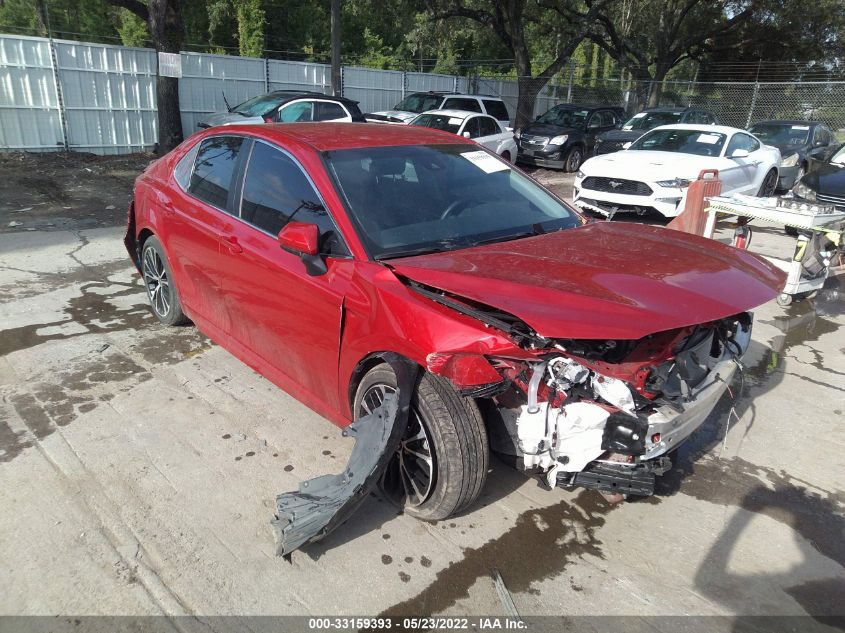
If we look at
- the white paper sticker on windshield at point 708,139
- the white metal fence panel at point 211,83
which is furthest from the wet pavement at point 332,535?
the white metal fence panel at point 211,83

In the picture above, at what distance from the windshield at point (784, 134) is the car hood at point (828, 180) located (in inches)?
214

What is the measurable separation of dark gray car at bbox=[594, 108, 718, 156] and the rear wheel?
1178mm

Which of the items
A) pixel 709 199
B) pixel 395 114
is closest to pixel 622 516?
pixel 709 199

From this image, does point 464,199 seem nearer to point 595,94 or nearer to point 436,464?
point 436,464

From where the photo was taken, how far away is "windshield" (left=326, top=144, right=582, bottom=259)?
10.4ft

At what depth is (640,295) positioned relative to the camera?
257cm

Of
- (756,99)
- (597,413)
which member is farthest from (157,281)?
(756,99)

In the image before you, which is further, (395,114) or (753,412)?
(395,114)

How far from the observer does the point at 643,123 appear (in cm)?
1488

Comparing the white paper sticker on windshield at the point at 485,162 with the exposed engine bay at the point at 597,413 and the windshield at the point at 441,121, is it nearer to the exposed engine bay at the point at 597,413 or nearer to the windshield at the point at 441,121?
the exposed engine bay at the point at 597,413

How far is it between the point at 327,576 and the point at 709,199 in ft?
19.4

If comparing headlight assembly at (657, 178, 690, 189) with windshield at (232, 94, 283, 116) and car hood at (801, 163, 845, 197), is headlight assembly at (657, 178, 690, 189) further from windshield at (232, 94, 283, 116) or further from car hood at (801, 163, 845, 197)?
windshield at (232, 94, 283, 116)

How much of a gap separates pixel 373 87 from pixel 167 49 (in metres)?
9.36

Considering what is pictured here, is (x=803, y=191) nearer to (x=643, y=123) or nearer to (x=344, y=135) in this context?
(x=643, y=123)
